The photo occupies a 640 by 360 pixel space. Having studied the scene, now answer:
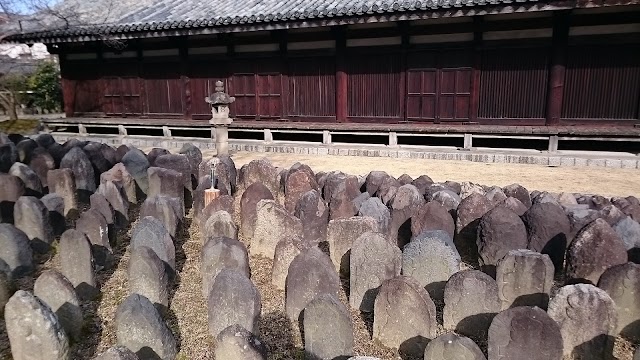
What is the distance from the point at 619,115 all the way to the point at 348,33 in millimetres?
6361

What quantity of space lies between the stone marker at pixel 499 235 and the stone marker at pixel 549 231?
0.36ft

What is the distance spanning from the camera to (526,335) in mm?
2697

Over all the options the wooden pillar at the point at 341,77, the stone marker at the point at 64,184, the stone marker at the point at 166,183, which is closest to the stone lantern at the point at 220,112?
the wooden pillar at the point at 341,77

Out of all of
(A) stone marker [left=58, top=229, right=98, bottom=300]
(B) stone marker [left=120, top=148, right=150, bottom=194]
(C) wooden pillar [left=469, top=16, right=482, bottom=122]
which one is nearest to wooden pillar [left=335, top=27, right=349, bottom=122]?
(C) wooden pillar [left=469, top=16, right=482, bottom=122]

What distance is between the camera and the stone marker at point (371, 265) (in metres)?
3.70

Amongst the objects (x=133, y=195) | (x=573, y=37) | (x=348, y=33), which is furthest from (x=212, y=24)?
(x=573, y=37)

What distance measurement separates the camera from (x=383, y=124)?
444 inches

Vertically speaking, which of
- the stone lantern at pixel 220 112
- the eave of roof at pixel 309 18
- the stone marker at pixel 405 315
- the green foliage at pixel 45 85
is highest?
the eave of roof at pixel 309 18

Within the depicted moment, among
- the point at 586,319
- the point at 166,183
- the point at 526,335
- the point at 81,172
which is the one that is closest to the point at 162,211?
the point at 166,183

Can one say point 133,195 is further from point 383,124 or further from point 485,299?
point 383,124

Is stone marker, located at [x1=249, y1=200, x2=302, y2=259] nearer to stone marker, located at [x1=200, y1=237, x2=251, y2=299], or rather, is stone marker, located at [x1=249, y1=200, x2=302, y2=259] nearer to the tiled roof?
stone marker, located at [x1=200, y1=237, x2=251, y2=299]

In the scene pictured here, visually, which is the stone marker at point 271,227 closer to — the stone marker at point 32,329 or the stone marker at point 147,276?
the stone marker at point 147,276

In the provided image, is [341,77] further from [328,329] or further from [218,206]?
[328,329]

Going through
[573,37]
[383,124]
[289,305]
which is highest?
[573,37]
